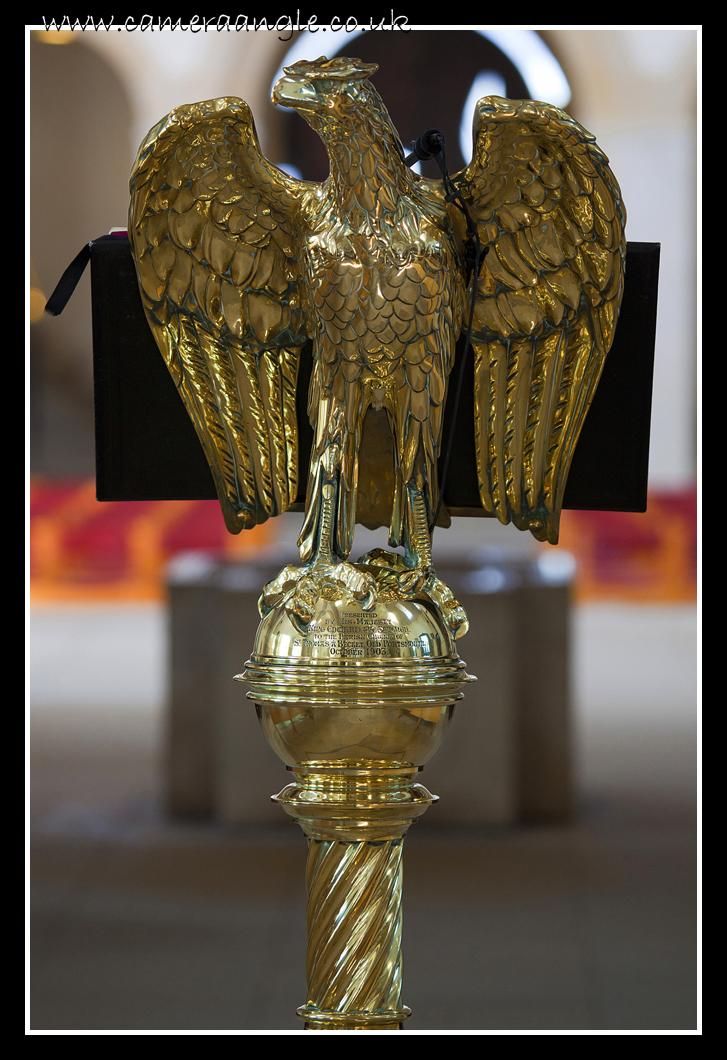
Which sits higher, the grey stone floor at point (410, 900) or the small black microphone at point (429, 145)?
the small black microphone at point (429, 145)

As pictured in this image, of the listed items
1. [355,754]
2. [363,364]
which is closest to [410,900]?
[355,754]

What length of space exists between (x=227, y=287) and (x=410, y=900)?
7.27 ft

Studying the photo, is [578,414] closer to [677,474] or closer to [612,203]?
[612,203]

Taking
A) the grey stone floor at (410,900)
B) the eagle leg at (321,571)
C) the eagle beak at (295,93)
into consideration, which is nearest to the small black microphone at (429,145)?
the eagle beak at (295,93)

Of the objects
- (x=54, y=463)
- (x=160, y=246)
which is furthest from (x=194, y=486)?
(x=54, y=463)

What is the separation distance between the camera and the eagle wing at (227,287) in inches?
Answer: 44.8

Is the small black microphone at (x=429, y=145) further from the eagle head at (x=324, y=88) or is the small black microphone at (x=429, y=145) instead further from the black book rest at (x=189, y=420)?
the black book rest at (x=189, y=420)

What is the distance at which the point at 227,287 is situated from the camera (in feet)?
A: 3.97

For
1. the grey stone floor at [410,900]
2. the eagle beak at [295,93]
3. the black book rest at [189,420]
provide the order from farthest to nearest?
1. the grey stone floor at [410,900]
2. the black book rest at [189,420]
3. the eagle beak at [295,93]

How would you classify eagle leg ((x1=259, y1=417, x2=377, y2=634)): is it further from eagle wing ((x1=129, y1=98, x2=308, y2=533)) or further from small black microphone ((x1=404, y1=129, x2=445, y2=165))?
small black microphone ((x1=404, y1=129, x2=445, y2=165))

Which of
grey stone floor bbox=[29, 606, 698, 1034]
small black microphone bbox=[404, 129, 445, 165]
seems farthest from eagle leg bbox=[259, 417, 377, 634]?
grey stone floor bbox=[29, 606, 698, 1034]

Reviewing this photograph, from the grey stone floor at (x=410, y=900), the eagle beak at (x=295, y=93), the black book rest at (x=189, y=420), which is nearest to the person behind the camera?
the eagle beak at (x=295, y=93)

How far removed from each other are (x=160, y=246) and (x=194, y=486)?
0.29m

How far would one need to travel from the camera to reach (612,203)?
1135 mm
